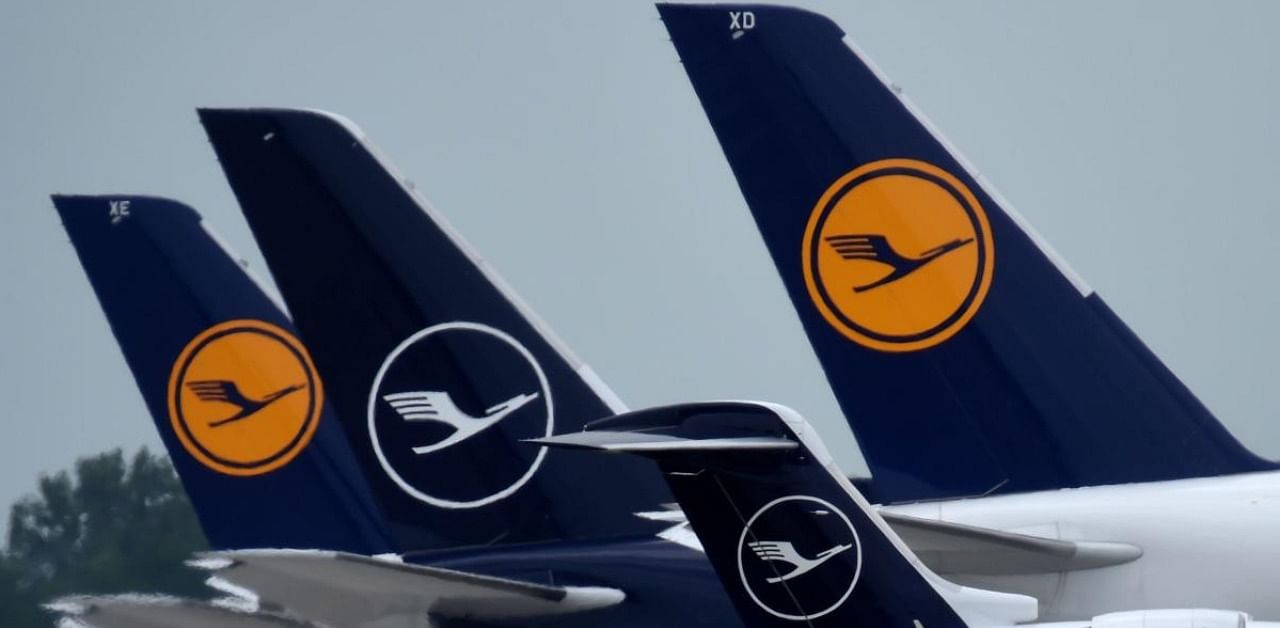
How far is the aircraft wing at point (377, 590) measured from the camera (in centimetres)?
1356

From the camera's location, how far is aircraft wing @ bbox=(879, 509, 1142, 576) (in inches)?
596

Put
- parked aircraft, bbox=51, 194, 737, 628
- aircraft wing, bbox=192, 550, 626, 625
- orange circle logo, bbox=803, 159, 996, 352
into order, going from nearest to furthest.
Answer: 1. aircraft wing, bbox=192, 550, 626, 625
2. parked aircraft, bbox=51, 194, 737, 628
3. orange circle logo, bbox=803, 159, 996, 352

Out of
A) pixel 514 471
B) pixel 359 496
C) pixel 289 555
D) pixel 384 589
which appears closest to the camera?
pixel 289 555

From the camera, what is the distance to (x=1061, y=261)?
1719cm

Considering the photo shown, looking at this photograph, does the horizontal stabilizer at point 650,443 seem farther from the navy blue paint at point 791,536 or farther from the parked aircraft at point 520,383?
the parked aircraft at point 520,383

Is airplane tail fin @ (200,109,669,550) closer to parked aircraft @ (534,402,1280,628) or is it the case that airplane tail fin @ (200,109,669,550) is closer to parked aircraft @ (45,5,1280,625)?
parked aircraft @ (45,5,1280,625)

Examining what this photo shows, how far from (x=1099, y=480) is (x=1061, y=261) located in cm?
164

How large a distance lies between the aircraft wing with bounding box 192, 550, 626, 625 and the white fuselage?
2698mm

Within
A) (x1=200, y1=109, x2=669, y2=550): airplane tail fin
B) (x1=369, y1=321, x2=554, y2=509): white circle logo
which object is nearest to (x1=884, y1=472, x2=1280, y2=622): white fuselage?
(x1=200, y1=109, x2=669, y2=550): airplane tail fin

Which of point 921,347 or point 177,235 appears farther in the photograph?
point 177,235

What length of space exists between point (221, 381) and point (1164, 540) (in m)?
9.43

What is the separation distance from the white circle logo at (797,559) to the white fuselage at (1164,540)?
7.69ft

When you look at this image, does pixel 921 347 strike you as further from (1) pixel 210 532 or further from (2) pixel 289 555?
(1) pixel 210 532

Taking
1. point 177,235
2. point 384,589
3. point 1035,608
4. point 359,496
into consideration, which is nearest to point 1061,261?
point 1035,608
